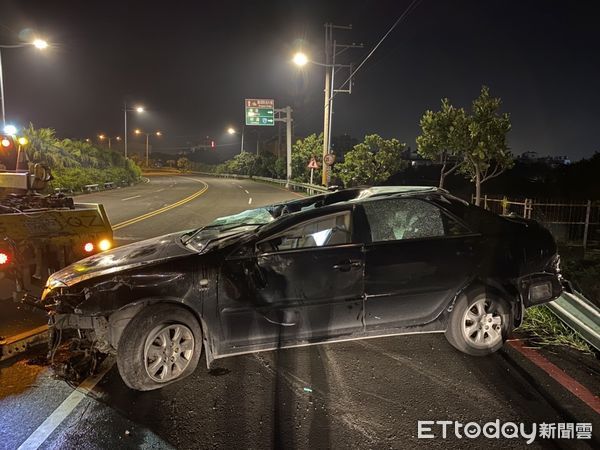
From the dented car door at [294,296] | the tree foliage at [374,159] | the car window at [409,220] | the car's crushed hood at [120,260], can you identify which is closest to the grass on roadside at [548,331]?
the car window at [409,220]

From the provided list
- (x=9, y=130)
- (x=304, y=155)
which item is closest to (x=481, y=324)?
(x=9, y=130)

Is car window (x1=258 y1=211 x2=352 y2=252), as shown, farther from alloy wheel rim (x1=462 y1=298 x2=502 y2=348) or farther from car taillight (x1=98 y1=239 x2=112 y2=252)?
car taillight (x1=98 y1=239 x2=112 y2=252)

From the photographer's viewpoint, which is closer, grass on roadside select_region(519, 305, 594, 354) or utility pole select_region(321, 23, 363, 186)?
grass on roadside select_region(519, 305, 594, 354)

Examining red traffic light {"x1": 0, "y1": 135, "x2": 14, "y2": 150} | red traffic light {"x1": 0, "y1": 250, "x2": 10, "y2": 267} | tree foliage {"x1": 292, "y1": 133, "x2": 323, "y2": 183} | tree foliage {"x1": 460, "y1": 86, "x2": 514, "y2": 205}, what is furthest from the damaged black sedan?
tree foliage {"x1": 292, "y1": 133, "x2": 323, "y2": 183}

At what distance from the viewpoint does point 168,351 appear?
368cm

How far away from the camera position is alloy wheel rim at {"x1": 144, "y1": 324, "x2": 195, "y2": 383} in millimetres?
3619

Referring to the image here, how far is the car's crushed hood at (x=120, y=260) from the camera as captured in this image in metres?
3.81

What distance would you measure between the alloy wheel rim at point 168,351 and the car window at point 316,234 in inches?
40.9

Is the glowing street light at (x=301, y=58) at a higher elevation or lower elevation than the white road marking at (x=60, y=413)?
higher

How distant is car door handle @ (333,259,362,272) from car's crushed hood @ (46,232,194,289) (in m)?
1.27

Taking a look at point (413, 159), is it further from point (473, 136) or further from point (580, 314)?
point (580, 314)

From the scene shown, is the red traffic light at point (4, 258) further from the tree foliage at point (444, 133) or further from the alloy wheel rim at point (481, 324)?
the tree foliage at point (444, 133)

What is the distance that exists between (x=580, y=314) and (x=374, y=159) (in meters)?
22.9

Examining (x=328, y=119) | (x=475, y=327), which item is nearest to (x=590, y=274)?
(x=475, y=327)
